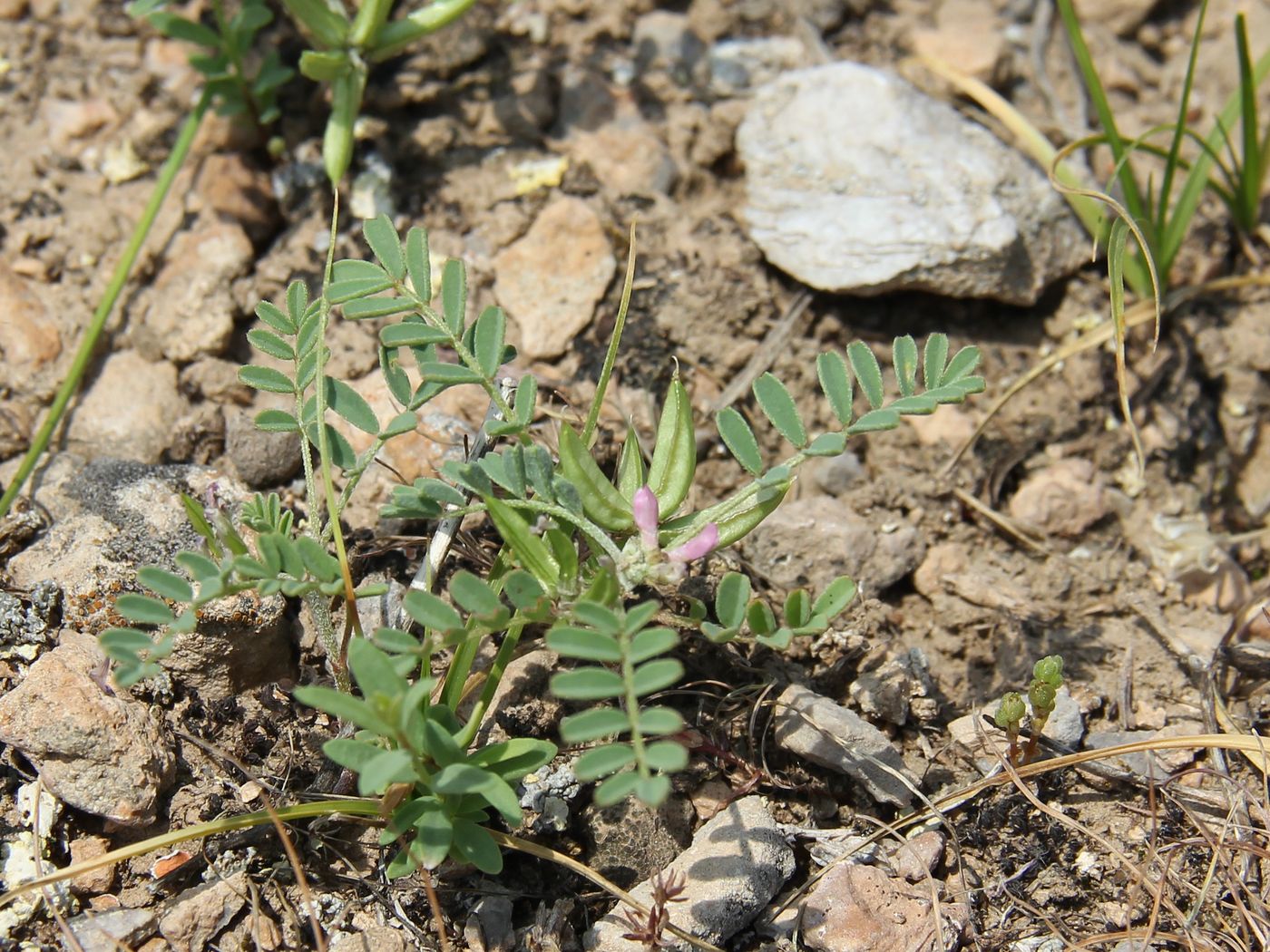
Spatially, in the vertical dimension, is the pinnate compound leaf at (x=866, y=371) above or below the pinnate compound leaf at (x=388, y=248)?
below

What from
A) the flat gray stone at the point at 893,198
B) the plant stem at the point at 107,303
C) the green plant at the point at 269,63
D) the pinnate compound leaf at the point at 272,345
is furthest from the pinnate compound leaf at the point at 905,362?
the plant stem at the point at 107,303

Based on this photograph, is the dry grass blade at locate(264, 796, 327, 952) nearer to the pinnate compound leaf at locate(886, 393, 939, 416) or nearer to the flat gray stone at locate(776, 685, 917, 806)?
the flat gray stone at locate(776, 685, 917, 806)

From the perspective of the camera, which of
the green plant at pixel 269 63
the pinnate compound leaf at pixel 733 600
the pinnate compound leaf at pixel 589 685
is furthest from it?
the green plant at pixel 269 63

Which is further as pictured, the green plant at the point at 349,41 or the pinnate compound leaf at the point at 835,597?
the green plant at the point at 349,41

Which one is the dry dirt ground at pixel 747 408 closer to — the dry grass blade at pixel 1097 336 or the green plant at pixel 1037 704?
the dry grass blade at pixel 1097 336

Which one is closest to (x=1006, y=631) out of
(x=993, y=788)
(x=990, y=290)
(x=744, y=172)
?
(x=993, y=788)

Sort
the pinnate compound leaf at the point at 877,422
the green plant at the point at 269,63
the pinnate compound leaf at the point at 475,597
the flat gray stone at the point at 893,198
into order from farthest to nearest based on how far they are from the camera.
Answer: the flat gray stone at the point at 893,198
the green plant at the point at 269,63
the pinnate compound leaf at the point at 877,422
the pinnate compound leaf at the point at 475,597
